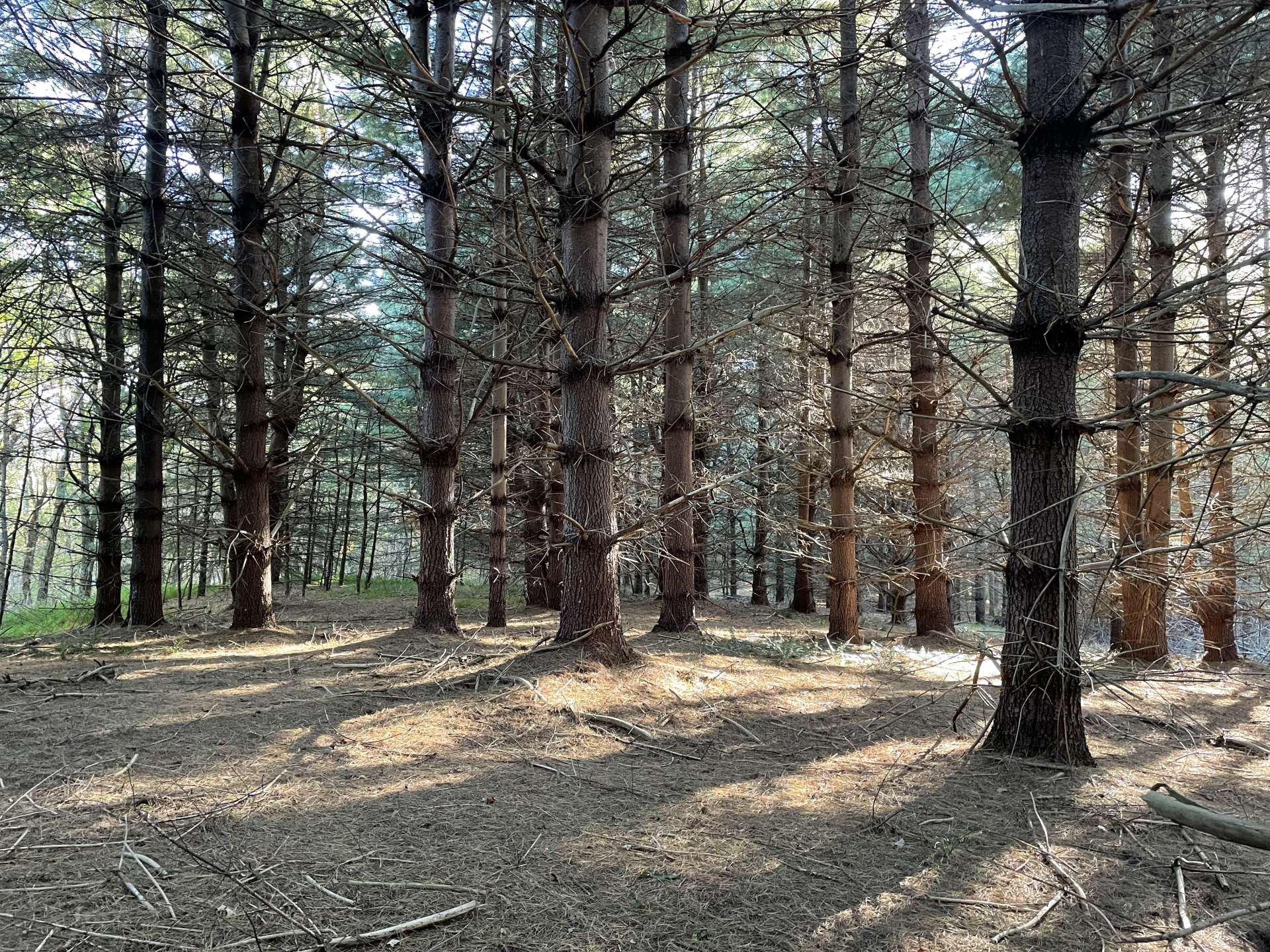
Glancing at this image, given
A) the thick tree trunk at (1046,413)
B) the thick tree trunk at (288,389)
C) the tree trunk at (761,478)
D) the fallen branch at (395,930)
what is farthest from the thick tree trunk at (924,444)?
the fallen branch at (395,930)

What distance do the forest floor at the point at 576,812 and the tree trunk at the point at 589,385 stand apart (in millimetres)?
466

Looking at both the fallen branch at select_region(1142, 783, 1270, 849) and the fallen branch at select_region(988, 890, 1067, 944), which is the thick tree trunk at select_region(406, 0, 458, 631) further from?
the fallen branch at select_region(1142, 783, 1270, 849)

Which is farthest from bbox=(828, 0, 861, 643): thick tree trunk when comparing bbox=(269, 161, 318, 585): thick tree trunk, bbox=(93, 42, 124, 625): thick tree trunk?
bbox=(93, 42, 124, 625): thick tree trunk

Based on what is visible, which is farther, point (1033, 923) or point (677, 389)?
point (677, 389)

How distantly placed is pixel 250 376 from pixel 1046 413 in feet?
25.8

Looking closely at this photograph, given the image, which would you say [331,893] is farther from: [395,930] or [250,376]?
[250,376]

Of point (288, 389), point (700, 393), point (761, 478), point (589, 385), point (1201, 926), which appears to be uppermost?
point (700, 393)

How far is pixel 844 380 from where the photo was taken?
A: 8.59 meters

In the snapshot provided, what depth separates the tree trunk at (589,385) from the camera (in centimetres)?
527

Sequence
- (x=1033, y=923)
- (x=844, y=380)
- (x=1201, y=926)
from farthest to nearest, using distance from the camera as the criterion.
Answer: (x=844, y=380) → (x=1033, y=923) → (x=1201, y=926)

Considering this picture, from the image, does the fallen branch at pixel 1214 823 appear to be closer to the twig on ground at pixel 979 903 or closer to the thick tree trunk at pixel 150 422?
the twig on ground at pixel 979 903

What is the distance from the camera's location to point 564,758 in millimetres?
3941

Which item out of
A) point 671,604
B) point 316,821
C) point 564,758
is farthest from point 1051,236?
point 671,604

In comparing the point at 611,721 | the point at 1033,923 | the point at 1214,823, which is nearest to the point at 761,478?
the point at 611,721
